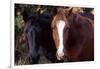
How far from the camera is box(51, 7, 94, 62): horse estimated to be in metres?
1.94

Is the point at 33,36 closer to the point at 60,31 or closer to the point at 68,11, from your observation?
the point at 60,31

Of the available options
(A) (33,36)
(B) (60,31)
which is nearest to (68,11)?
(B) (60,31)

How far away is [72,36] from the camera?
198 cm

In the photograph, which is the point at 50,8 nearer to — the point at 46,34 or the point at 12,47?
the point at 46,34

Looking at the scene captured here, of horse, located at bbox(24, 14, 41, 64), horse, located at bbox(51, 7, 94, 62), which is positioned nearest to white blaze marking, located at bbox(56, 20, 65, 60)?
horse, located at bbox(51, 7, 94, 62)

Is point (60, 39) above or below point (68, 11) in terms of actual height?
below

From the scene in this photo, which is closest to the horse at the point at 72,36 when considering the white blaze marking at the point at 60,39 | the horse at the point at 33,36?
the white blaze marking at the point at 60,39

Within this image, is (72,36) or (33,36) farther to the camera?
(72,36)

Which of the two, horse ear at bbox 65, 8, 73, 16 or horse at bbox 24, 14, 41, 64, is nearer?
horse at bbox 24, 14, 41, 64

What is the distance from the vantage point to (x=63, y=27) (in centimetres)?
196

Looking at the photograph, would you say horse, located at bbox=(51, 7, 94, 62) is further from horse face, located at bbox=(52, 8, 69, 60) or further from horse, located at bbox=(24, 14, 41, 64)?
horse, located at bbox=(24, 14, 41, 64)

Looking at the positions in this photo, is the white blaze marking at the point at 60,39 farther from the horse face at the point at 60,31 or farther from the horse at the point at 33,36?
the horse at the point at 33,36

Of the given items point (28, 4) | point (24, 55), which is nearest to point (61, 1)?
point (28, 4)

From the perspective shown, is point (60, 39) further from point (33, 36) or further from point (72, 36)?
point (33, 36)
